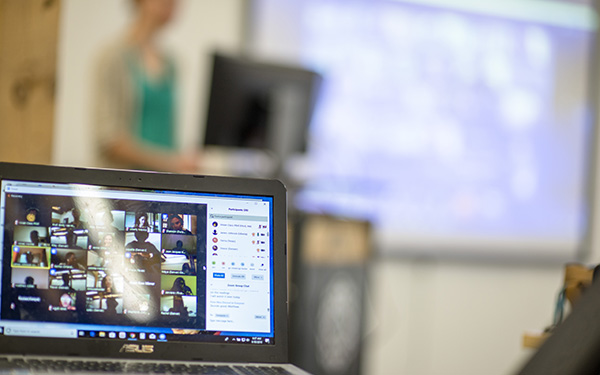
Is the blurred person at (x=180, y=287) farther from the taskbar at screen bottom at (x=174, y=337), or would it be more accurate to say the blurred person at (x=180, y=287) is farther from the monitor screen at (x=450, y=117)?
the monitor screen at (x=450, y=117)

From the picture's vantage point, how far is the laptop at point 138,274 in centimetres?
96

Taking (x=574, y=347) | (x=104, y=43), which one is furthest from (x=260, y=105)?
(x=574, y=347)

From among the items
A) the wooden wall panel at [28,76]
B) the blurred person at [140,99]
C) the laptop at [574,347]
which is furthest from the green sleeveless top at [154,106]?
the laptop at [574,347]

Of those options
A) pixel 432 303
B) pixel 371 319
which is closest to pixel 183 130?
pixel 371 319

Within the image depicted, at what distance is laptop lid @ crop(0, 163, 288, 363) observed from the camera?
3.15 ft

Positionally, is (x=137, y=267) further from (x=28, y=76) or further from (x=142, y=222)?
(x=28, y=76)

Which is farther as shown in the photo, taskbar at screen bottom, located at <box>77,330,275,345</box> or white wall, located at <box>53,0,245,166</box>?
white wall, located at <box>53,0,245,166</box>

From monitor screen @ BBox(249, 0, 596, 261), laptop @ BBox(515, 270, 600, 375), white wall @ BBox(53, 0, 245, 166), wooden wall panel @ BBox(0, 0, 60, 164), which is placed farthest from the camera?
monitor screen @ BBox(249, 0, 596, 261)

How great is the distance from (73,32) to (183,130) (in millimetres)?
624

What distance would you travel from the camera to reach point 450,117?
372cm

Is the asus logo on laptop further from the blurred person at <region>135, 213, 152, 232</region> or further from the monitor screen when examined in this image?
the monitor screen

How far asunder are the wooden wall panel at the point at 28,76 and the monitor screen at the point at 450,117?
1.86 m

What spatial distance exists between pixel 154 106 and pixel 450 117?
1.50 meters

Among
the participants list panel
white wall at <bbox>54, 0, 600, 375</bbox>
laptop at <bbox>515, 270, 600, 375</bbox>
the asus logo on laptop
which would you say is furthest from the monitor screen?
laptop at <bbox>515, 270, 600, 375</bbox>
